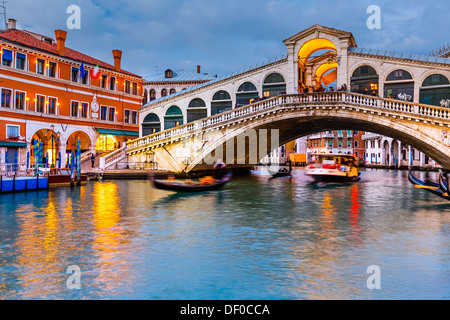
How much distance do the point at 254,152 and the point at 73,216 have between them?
998 inches

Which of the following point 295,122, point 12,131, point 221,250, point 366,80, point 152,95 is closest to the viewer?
point 221,250

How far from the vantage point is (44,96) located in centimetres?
2995

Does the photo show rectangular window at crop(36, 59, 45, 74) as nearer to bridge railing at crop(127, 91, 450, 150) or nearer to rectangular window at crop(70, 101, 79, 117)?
rectangular window at crop(70, 101, 79, 117)

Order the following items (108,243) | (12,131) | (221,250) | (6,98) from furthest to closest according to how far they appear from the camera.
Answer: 1. (12,131)
2. (6,98)
3. (108,243)
4. (221,250)

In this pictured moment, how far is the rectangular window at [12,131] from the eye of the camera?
2729 cm

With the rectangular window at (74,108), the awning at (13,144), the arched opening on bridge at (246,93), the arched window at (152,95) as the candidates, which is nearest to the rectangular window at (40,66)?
the rectangular window at (74,108)

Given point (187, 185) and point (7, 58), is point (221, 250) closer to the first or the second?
point (187, 185)

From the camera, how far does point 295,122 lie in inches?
1133

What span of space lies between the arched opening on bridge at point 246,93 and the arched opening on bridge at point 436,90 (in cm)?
1216

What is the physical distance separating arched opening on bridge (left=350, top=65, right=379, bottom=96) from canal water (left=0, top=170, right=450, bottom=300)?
14361 millimetres

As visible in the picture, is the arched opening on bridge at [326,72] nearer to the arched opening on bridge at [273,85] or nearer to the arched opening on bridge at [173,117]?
the arched opening on bridge at [273,85]

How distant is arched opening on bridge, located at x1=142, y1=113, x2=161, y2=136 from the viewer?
119 ft

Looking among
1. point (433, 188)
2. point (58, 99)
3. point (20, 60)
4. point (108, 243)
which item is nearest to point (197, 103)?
point (58, 99)

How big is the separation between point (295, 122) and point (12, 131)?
1978 cm
